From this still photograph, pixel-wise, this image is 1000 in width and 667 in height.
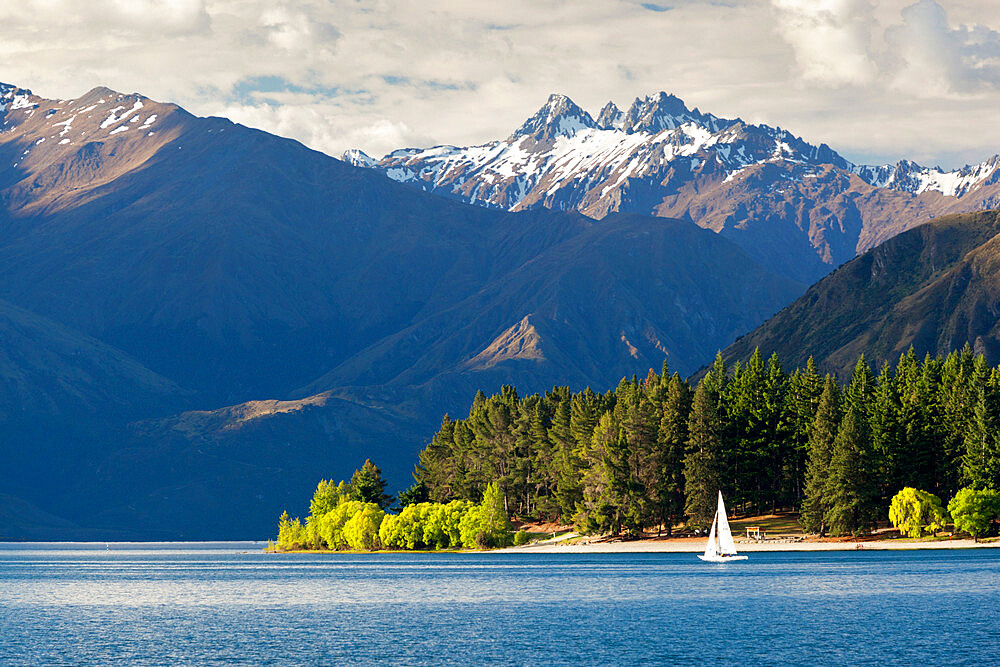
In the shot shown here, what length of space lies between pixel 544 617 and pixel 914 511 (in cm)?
8764

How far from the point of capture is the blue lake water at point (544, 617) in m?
93.9

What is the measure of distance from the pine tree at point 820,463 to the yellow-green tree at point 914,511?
9478 millimetres

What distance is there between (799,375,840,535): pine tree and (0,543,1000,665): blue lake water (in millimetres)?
15323

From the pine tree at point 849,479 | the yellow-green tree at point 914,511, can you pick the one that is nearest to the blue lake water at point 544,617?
the yellow-green tree at point 914,511

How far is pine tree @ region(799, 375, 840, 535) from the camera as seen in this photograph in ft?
628

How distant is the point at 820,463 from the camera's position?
191875mm

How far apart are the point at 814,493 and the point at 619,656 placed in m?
105

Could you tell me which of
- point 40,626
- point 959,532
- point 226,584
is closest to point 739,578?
point 959,532

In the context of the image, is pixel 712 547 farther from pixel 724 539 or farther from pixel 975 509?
pixel 975 509

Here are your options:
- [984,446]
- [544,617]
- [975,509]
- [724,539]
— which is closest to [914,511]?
[975,509]

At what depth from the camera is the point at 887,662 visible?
86938 millimetres

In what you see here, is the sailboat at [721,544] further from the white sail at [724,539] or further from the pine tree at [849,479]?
the pine tree at [849,479]

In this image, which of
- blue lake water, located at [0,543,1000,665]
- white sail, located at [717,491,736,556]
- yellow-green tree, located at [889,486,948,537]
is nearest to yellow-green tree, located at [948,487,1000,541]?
yellow-green tree, located at [889,486,948,537]

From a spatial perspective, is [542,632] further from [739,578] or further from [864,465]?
[864,465]
